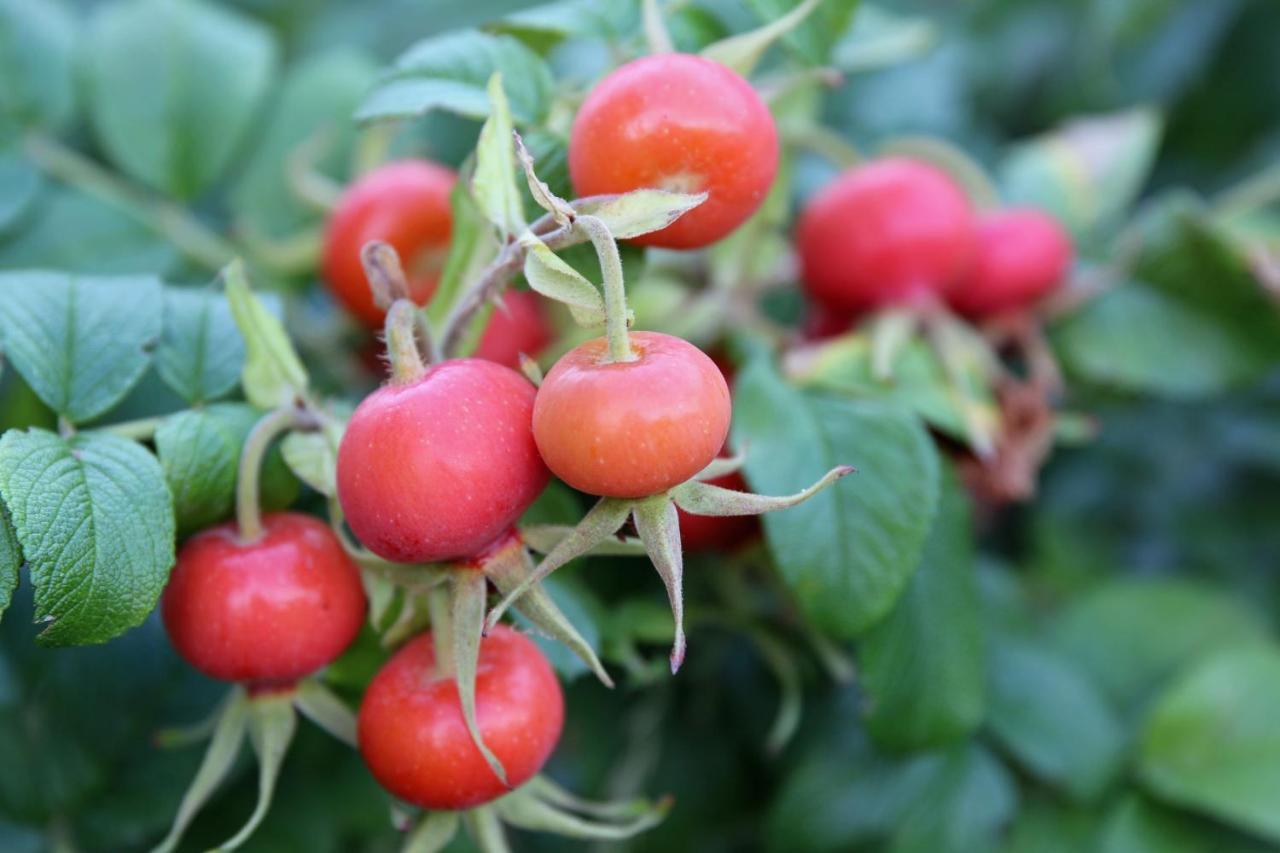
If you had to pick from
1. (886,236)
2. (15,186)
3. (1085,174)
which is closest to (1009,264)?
(886,236)

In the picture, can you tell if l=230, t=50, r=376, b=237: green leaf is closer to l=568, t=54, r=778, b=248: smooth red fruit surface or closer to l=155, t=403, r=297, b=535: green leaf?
l=155, t=403, r=297, b=535: green leaf

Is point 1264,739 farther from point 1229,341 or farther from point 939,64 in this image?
point 939,64

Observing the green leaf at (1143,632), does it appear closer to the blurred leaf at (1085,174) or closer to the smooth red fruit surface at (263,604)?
the blurred leaf at (1085,174)

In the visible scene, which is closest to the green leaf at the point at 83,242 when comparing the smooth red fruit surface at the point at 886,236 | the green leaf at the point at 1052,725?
the smooth red fruit surface at the point at 886,236

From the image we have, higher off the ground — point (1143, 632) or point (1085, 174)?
point (1085, 174)

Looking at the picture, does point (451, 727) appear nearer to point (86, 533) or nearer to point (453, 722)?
point (453, 722)

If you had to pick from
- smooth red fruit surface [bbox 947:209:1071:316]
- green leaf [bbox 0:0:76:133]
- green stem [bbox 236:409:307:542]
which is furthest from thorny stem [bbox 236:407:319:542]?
smooth red fruit surface [bbox 947:209:1071:316]
